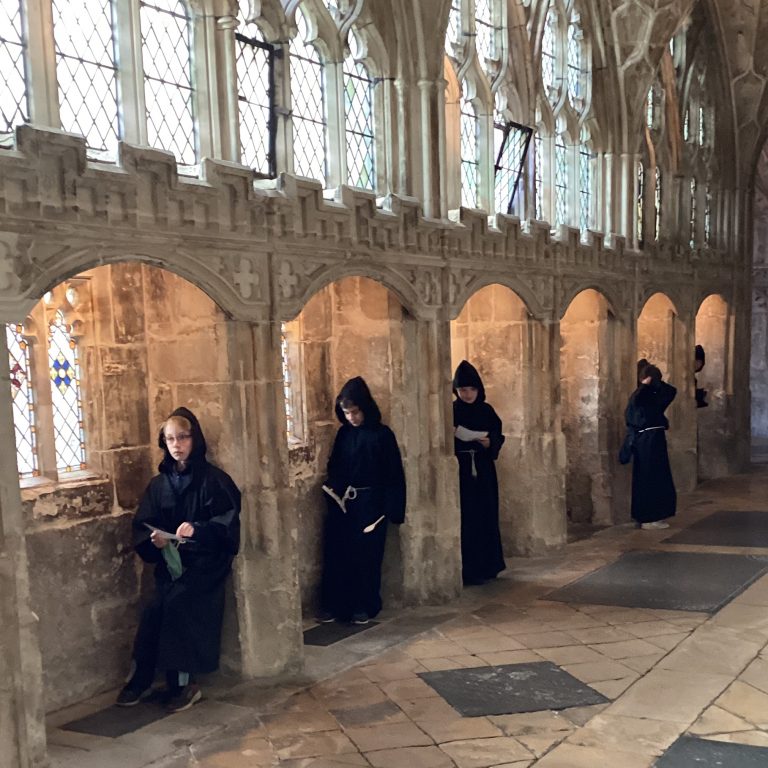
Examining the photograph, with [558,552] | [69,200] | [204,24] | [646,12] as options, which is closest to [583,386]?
[558,552]

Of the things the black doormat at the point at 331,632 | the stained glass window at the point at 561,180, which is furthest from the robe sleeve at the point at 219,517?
the stained glass window at the point at 561,180

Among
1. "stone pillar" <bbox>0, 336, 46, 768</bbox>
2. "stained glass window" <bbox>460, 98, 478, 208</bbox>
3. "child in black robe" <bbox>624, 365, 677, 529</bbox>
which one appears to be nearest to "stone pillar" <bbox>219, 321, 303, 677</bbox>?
"stone pillar" <bbox>0, 336, 46, 768</bbox>

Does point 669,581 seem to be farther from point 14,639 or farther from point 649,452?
point 14,639

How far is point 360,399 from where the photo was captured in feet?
20.0

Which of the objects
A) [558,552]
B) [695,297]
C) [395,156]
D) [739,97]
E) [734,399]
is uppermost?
[739,97]

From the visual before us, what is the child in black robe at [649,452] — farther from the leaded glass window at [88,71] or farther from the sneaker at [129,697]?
the leaded glass window at [88,71]

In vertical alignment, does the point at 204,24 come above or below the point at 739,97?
below

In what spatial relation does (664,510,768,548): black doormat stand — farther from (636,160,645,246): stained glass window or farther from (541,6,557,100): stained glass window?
(541,6,557,100): stained glass window

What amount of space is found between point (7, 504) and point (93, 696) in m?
1.70

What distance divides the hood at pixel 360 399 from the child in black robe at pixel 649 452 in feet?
12.0

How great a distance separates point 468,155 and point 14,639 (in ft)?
16.6

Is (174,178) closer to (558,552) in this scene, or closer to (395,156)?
(395,156)

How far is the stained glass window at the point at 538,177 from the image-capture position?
311 inches

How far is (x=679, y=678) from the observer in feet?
15.7
